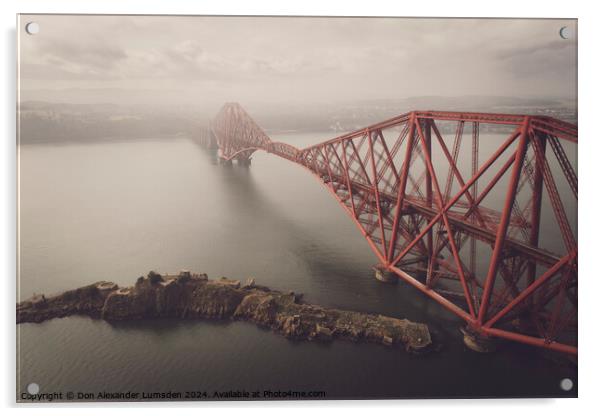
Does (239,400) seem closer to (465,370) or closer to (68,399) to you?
(68,399)

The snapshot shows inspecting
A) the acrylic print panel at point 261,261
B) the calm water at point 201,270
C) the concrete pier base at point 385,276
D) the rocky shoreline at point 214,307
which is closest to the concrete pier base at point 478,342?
the acrylic print panel at point 261,261

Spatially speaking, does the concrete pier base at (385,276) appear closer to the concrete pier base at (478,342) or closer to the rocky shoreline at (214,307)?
the rocky shoreline at (214,307)

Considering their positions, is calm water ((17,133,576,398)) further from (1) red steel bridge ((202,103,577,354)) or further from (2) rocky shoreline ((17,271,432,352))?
(1) red steel bridge ((202,103,577,354))

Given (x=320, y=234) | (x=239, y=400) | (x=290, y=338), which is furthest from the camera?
(x=320, y=234)

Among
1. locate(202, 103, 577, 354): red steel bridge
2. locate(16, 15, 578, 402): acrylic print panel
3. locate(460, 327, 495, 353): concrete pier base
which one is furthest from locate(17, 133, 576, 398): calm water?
locate(202, 103, 577, 354): red steel bridge

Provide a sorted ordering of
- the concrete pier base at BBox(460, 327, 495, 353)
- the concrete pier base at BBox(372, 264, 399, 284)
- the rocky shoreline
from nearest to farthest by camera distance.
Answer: the concrete pier base at BBox(460, 327, 495, 353) → the rocky shoreline → the concrete pier base at BBox(372, 264, 399, 284)

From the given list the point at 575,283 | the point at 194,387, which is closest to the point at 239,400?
the point at 194,387
